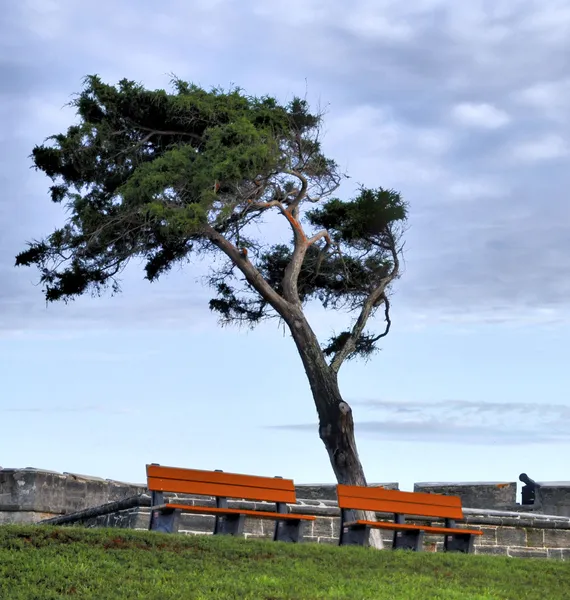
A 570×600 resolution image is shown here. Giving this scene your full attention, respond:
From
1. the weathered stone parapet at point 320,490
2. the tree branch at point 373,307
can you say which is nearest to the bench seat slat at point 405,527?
the weathered stone parapet at point 320,490

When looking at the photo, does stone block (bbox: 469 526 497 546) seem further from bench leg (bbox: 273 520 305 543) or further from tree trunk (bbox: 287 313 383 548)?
bench leg (bbox: 273 520 305 543)

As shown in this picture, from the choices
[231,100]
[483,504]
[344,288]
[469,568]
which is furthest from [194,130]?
[469,568]

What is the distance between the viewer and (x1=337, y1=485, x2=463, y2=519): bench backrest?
12.5 meters

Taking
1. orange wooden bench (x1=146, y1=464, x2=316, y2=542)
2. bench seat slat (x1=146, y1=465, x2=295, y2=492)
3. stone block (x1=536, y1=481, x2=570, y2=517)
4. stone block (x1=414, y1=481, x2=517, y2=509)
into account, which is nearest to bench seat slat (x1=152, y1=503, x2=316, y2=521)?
orange wooden bench (x1=146, y1=464, x2=316, y2=542)

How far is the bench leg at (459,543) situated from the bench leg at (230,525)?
3.19m

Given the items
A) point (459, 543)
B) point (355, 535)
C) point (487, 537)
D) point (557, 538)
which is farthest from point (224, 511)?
point (557, 538)

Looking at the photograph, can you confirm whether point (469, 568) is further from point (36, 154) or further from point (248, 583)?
point (36, 154)

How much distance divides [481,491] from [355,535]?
23.1 feet

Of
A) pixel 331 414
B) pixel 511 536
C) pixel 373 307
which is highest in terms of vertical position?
pixel 373 307

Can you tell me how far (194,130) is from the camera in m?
20.1

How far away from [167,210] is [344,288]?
5.40m

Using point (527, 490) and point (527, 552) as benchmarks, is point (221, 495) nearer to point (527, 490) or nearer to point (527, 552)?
point (527, 552)

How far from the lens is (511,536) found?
15547 mm

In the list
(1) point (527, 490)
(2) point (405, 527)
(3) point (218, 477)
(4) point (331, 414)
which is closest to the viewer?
(3) point (218, 477)
